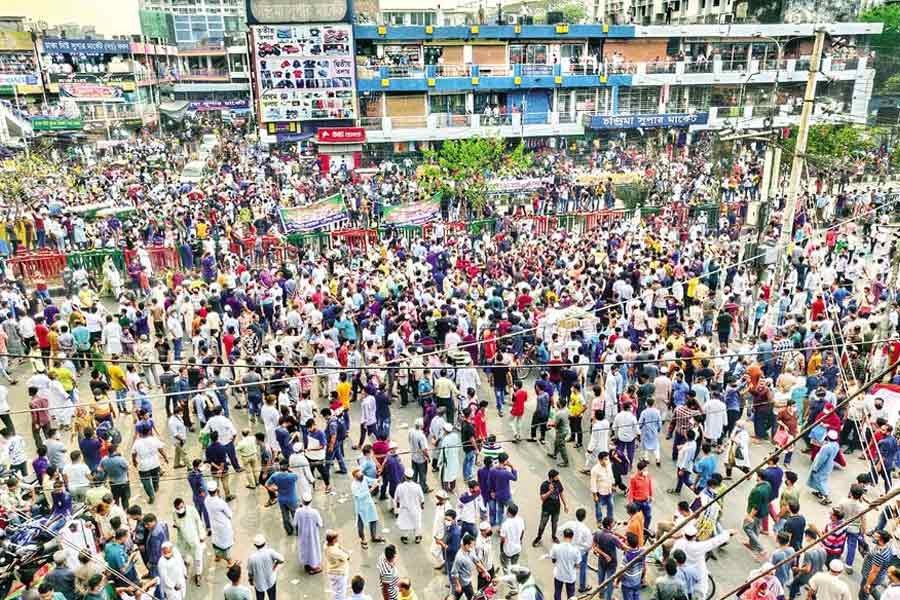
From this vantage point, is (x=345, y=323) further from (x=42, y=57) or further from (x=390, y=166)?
(x=42, y=57)

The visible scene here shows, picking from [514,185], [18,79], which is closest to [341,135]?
[514,185]

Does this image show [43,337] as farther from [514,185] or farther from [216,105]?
[216,105]

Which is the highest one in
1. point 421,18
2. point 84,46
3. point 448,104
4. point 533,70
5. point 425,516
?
point 421,18

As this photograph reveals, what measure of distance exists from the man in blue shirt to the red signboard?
94.5 ft

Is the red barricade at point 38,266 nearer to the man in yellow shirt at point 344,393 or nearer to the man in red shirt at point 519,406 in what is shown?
the man in yellow shirt at point 344,393

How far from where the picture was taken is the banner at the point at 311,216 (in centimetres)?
2022

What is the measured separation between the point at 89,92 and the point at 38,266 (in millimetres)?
36557

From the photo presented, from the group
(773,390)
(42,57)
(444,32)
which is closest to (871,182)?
(444,32)

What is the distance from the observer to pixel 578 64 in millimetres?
39000

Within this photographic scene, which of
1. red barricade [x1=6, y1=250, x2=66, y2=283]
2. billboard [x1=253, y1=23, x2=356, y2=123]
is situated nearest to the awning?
billboard [x1=253, y1=23, x2=356, y2=123]

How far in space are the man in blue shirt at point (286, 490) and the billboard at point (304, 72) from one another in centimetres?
2941

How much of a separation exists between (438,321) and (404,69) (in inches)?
1059

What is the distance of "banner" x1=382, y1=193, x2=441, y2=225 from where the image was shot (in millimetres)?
21266

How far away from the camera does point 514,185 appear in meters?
26.2
